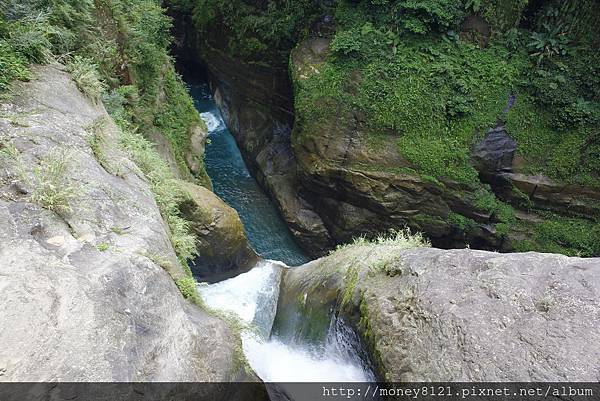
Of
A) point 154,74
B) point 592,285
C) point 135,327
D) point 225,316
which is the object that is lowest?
point 225,316

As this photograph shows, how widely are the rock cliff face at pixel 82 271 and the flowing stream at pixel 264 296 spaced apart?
1.23 metres

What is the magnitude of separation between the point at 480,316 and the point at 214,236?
591cm

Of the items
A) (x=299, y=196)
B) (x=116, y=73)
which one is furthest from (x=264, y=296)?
(x=116, y=73)

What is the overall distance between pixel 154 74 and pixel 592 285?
960 centimetres

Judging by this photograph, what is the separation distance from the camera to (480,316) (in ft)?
12.5

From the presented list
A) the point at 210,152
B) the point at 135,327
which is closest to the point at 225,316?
the point at 135,327

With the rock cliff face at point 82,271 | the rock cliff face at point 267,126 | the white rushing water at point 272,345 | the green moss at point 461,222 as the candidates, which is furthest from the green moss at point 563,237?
the rock cliff face at point 82,271

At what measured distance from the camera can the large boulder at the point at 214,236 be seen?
8016 millimetres

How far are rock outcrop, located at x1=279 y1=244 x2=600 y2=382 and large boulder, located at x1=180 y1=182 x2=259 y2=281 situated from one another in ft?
13.1

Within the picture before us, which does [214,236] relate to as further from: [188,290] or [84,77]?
[188,290]

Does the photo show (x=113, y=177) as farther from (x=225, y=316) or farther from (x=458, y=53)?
(x=458, y=53)

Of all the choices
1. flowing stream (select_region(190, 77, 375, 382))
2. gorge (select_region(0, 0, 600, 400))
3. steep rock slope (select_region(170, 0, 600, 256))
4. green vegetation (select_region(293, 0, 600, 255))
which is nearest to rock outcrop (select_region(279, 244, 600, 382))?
gorge (select_region(0, 0, 600, 400))

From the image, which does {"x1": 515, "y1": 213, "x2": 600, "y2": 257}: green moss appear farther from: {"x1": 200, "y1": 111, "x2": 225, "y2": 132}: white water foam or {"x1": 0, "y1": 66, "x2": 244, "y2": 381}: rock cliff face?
{"x1": 200, "y1": 111, "x2": 225, "y2": 132}: white water foam

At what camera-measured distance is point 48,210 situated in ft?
11.5
